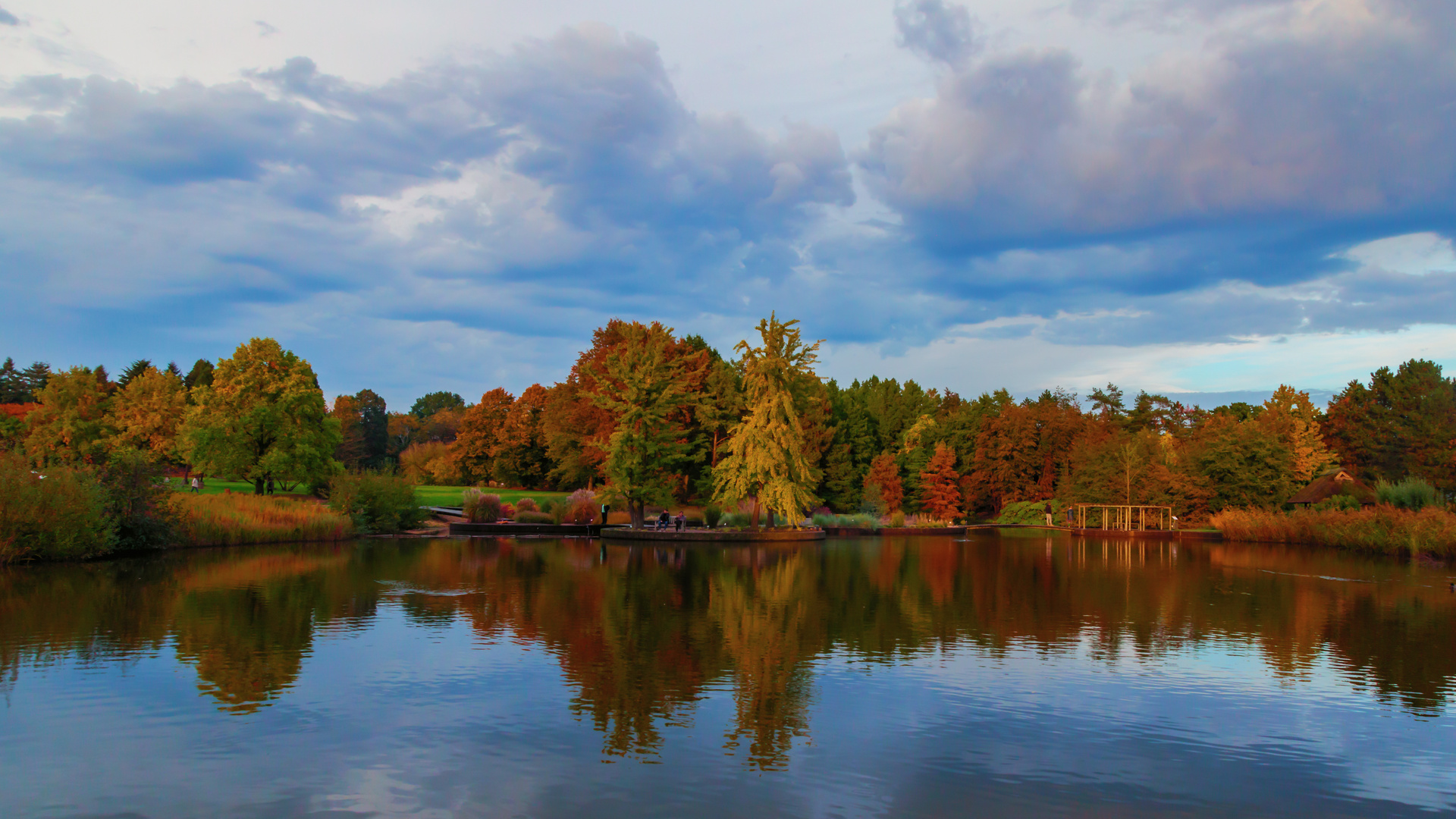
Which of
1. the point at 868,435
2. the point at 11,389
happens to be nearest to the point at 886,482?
the point at 868,435

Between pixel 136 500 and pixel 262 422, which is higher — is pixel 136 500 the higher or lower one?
the lower one

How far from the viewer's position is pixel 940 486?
58844mm

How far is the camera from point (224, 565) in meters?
20.7

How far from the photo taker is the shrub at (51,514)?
18469 millimetres

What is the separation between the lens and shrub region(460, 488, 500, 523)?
38.2 m

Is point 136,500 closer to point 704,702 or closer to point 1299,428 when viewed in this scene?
point 704,702

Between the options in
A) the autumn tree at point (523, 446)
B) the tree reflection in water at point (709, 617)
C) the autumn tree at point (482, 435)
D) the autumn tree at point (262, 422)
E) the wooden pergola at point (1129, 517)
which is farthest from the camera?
the autumn tree at point (482, 435)

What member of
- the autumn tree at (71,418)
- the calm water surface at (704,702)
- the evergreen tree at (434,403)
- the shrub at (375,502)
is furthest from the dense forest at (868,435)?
the evergreen tree at (434,403)

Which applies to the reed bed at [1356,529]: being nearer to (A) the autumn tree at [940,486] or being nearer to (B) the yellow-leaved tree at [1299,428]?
(A) the autumn tree at [940,486]

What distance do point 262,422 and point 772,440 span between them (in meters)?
22.2

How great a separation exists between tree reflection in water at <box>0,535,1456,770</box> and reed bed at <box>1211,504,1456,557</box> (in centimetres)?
546

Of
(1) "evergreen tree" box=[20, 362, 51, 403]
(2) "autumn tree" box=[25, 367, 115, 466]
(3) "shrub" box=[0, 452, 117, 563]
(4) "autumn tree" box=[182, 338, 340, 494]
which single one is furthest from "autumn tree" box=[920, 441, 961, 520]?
(1) "evergreen tree" box=[20, 362, 51, 403]

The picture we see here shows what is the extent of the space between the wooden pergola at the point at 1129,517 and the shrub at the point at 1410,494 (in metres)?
9.65

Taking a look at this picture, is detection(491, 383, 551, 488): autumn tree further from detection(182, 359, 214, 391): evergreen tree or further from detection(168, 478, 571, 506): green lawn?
detection(182, 359, 214, 391): evergreen tree
